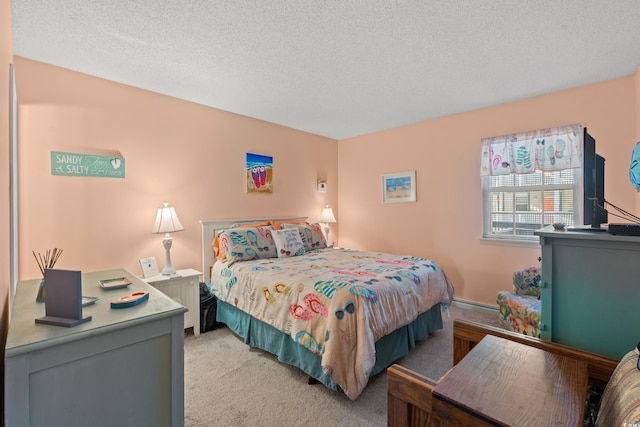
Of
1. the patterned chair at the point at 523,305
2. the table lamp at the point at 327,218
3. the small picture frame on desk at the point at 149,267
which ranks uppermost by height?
the table lamp at the point at 327,218

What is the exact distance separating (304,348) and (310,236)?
5.78ft

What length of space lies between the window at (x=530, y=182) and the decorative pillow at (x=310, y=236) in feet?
6.68

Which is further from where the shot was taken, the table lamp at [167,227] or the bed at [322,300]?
the table lamp at [167,227]

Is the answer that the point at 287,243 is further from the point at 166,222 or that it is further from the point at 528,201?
the point at 528,201

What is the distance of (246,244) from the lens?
3070 mm

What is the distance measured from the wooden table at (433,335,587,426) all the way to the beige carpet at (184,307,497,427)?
1061 mm

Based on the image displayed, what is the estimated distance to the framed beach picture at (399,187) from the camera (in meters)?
3.99

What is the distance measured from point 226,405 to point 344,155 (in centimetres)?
395

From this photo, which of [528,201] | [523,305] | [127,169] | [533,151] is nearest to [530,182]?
[528,201]

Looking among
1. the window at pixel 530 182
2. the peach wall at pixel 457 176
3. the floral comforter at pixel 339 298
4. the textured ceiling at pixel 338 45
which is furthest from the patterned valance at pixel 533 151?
the floral comforter at pixel 339 298

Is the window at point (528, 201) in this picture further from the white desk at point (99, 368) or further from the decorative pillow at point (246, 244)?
the white desk at point (99, 368)

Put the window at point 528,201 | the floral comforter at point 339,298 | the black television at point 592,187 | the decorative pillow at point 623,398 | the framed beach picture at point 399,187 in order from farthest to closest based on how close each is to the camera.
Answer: the framed beach picture at point 399,187 < the window at point 528,201 < the floral comforter at point 339,298 < the black television at point 592,187 < the decorative pillow at point 623,398

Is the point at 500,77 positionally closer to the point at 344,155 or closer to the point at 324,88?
the point at 324,88

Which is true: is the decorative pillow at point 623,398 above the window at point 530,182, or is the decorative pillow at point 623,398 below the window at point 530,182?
below
